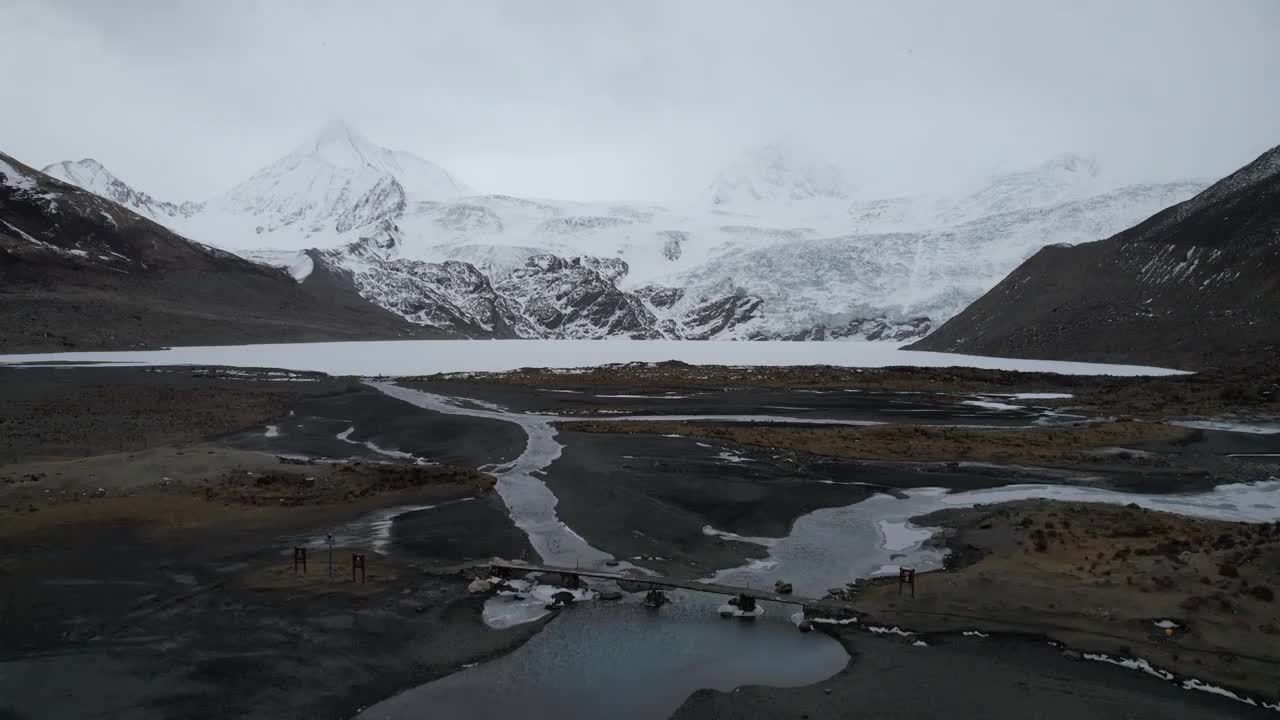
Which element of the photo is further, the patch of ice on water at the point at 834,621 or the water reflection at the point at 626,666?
the patch of ice on water at the point at 834,621

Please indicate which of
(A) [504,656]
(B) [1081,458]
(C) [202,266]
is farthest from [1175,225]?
(C) [202,266]

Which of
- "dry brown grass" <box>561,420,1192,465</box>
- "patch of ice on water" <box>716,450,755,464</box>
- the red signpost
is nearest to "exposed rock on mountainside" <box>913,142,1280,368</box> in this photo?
"dry brown grass" <box>561,420,1192,465</box>

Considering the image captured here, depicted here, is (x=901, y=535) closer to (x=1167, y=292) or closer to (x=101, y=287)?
(x=1167, y=292)

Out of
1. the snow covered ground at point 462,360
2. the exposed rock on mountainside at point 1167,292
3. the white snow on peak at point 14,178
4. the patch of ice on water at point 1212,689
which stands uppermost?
the white snow on peak at point 14,178

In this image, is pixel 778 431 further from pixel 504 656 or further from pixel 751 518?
pixel 504 656

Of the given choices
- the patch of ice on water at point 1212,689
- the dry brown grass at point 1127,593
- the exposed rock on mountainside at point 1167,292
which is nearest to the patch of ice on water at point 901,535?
the dry brown grass at point 1127,593

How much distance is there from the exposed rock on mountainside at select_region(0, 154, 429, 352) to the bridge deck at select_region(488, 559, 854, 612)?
122795 mm

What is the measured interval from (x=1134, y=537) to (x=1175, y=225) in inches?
A: 4489

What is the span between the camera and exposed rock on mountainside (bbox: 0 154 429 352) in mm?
133250

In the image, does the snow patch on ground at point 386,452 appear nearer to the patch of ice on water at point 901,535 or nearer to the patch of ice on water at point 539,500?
the patch of ice on water at point 539,500

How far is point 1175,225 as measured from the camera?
117375 millimetres

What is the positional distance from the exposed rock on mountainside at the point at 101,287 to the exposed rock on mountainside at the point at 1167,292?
137 m

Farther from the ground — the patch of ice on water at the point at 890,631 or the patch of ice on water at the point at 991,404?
the patch of ice on water at the point at 991,404

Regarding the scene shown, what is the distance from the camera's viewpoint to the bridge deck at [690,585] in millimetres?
19330
